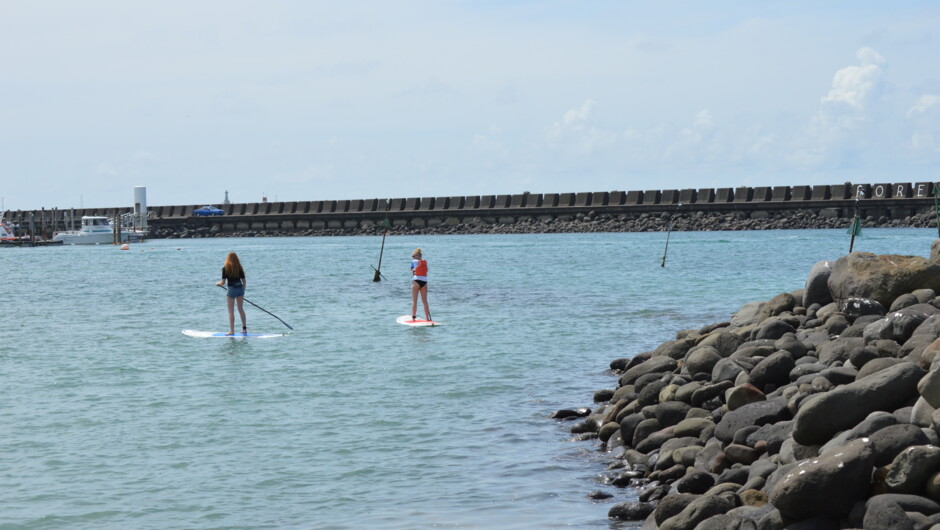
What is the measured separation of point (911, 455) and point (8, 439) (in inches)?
402

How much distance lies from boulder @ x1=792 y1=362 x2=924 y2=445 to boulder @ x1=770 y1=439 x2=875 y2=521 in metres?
1.00

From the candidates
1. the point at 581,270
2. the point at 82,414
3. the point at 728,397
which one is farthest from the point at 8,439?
the point at 581,270

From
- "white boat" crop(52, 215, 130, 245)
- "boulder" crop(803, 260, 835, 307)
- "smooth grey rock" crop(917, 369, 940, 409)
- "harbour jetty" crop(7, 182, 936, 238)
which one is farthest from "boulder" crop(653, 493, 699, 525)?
"white boat" crop(52, 215, 130, 245)

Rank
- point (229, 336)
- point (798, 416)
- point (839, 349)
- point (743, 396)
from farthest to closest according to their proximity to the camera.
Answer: point (229, 336) < point (839, 349) < point (743, 396) < point (798, 416)

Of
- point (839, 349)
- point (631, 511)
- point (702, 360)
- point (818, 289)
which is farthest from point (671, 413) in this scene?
point (818, 289)

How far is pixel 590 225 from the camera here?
98375mm

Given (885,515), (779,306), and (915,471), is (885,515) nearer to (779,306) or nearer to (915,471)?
(915,471)

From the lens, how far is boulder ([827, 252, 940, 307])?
13.8 metres

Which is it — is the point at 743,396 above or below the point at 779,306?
below

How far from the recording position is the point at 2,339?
84.3 ft

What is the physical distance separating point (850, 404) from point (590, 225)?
9025 centimetres

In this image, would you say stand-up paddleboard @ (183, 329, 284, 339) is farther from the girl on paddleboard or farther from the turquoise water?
the girl on paddleboard

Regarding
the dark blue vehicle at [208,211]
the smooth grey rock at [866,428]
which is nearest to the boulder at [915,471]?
the smooth grey rock at [866,428]

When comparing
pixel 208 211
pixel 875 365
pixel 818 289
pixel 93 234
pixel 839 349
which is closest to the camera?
pixel 875 365
